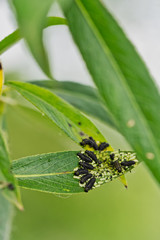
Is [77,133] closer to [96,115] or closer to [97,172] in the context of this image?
[97,172]

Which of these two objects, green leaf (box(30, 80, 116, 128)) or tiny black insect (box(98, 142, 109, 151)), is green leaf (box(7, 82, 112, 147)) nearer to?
tiny black insect (box(98, 142, 109, 151))

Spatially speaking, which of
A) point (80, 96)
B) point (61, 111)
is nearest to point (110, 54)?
point (61, 111)

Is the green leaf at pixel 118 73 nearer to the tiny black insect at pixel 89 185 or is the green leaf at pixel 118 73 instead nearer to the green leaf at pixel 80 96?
the tiny black insect at pixel 89 185

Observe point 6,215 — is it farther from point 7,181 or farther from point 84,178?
point 7,181

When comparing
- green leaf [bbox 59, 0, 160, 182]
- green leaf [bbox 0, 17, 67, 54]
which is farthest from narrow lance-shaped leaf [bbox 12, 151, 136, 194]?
green leaf [bbox 0, 17, 67, 54]

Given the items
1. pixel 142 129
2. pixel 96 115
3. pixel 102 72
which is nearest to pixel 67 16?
pixel 102 72

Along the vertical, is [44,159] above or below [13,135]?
below

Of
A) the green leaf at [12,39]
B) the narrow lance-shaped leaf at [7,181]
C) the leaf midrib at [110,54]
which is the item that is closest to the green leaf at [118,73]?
the leaf midrib at [110,54]
